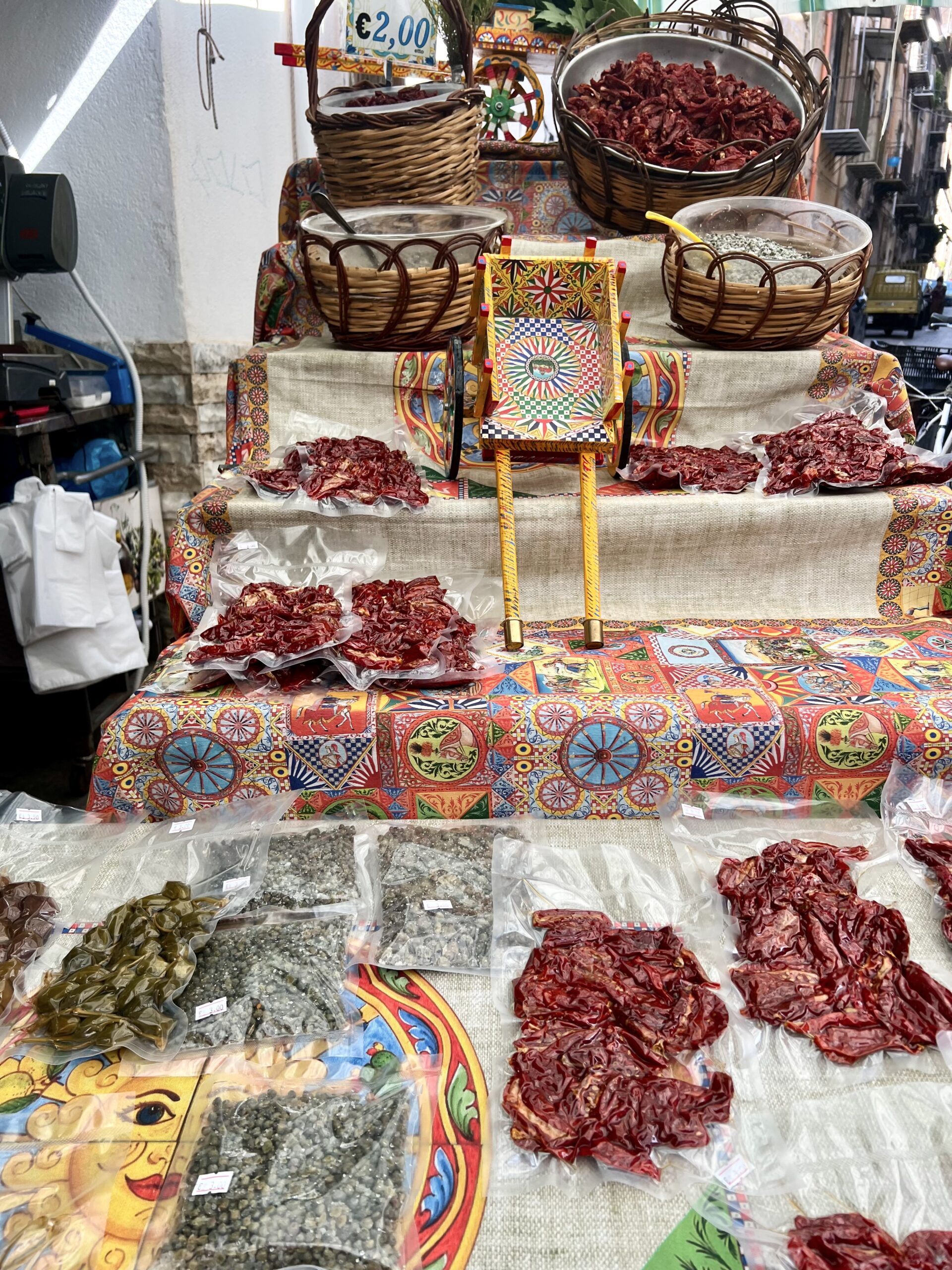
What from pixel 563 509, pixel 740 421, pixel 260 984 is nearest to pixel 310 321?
pixel 563 509

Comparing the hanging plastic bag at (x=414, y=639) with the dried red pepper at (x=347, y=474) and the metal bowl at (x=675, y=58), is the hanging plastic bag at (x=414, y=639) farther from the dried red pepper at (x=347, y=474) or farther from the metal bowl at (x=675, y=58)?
the metal bowl at (x=675, y=58)

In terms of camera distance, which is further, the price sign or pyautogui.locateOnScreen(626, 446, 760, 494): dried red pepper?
the price sign

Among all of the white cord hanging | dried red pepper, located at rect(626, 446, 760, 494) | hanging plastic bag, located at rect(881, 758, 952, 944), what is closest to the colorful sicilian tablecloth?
hanging plastic bag, located at rect(881, 758, 952, 944)

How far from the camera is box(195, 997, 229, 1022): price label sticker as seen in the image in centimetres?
149

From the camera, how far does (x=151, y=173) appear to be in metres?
4.80

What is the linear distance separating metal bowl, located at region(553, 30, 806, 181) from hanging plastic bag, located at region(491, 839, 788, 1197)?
316 cm

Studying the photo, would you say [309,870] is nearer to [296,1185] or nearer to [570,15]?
[296,1185]

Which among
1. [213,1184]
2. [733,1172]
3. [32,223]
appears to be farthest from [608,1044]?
[32,223]

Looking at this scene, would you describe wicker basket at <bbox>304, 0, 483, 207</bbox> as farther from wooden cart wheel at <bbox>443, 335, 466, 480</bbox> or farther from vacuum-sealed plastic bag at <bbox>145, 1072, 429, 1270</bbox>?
vacuum-sealed plastic bag at <bbox>145, 1072, 429, 1270</bbox>

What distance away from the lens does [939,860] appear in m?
1.85

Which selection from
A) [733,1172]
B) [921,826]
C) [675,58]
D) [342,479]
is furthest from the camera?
[675,58]

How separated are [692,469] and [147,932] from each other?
6.43 ft

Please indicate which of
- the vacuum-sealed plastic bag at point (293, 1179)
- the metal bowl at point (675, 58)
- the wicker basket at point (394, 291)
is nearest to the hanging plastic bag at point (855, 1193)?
the vacuum-sealed plastic bag at point (293, 1179)

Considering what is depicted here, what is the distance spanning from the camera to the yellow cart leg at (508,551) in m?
2.30
